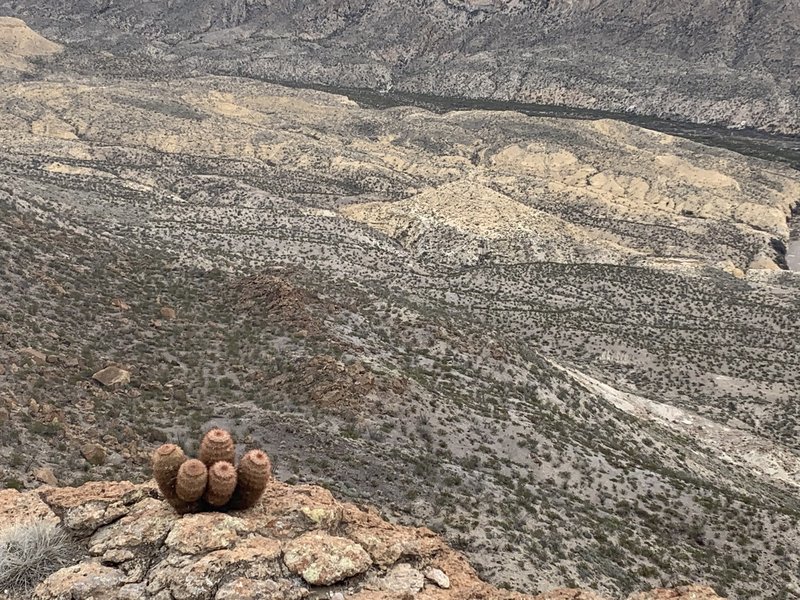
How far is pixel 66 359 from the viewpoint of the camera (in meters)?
17.2

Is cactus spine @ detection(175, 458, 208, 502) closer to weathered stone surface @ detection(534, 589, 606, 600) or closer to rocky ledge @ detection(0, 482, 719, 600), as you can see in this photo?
rocky ledge @ detection(0, 482, 719, 600)

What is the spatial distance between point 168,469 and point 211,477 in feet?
2.03

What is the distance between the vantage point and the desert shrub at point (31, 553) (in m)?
8.48

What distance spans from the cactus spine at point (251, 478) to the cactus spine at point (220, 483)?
175 millimetres

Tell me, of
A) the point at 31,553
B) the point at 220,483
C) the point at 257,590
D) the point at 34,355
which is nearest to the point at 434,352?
the point at 34,355

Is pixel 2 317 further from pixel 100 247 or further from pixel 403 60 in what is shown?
pixel 403 60

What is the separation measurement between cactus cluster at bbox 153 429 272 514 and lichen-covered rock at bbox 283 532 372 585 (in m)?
1.06

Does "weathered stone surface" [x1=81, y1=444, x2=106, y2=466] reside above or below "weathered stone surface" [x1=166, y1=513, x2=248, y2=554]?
below

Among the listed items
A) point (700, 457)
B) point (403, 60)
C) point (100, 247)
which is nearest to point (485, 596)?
point (700, 457)

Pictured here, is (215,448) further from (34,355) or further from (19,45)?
(19,45)

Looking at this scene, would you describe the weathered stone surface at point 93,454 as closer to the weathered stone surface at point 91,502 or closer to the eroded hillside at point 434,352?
the eroded hillside at point 434,352

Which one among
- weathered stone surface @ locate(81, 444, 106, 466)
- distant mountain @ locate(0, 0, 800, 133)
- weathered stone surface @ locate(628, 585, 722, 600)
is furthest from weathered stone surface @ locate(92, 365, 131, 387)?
distant mountain @ locate(0, 0, 800, 133)

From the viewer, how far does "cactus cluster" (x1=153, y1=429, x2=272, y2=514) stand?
362 inches

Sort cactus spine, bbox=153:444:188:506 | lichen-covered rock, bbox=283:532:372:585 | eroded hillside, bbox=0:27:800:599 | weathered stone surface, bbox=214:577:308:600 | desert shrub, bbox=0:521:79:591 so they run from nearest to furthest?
weathered stone surface, bbox=214:577:308:600 → desert shrub, bbox=0:521:79:591 → lichen-covered rock, bbox=283:532:372:585 → cactus spine, bbox=153:444:188:506 → eroded hillside, bbox=0:27:800:599
